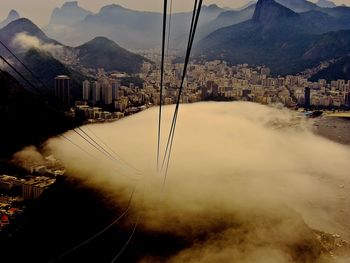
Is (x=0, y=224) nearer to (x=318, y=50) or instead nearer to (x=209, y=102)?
(x=209, y=102)

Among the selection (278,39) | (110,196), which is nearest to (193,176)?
(110,196)

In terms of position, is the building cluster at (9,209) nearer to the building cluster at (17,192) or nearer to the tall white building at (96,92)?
the building cluster at (17,192)

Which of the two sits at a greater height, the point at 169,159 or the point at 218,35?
the point at 218,35

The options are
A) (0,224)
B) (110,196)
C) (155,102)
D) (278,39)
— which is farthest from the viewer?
(278,39)

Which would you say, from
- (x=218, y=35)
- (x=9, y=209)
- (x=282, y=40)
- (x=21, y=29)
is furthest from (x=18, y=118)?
(x=218, y=35)

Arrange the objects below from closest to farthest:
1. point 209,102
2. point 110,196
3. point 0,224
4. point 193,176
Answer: point 0,224 < point 110,196 < point 193,176 < point 209,102

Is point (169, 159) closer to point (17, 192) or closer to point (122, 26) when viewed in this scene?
point (17, 192)

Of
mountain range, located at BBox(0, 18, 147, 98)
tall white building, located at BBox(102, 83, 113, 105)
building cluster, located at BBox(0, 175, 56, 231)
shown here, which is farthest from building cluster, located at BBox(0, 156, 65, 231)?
tall white building, located at BBox(102, 83, 113, 105)
